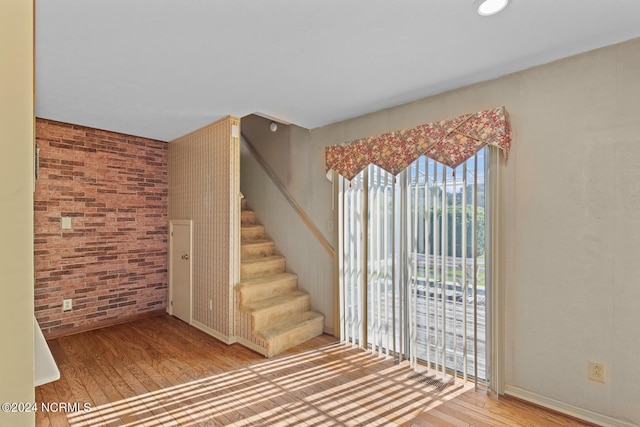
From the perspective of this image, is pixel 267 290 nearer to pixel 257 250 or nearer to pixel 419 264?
pixel 257 250

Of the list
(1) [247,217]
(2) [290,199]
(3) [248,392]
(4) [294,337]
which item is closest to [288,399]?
(3) [248,392]

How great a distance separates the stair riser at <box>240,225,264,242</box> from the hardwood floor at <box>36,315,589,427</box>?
4.69ft

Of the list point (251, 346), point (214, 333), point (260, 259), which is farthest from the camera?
point (260, 259)

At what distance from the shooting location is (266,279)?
3.61m

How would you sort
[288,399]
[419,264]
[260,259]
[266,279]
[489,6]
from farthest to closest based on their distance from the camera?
[260,259], [266,279], [419,264], [288,399], [489,6]

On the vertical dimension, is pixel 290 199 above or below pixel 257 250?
above

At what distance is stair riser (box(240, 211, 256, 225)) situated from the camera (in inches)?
174

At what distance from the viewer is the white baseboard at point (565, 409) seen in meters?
1.87

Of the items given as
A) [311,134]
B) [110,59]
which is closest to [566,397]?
[311,134]

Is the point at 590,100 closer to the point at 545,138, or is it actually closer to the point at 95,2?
the point at 545,138

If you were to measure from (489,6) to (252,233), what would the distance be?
344 centimetres

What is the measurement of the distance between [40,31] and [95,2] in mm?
507

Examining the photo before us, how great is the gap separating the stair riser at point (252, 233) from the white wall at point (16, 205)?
3.69 m

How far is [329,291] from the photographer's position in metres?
3.47
